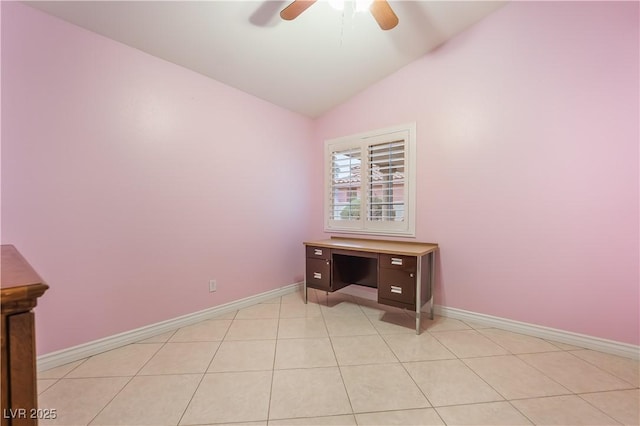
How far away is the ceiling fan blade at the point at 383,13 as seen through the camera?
1.60 meters

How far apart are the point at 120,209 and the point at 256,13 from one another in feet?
6.24

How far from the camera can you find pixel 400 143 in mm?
2838

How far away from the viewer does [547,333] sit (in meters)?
2.09

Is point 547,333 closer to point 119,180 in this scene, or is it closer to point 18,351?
point 18,351

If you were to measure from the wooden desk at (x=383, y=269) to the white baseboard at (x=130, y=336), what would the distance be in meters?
0.85

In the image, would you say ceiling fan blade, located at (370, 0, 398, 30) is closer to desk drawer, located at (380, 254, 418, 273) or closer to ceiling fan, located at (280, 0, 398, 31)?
ceiling fan, located at (280, 0, 398, 31)

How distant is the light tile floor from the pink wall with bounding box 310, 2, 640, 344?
0.40 metres

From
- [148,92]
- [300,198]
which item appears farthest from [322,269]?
[148,92]

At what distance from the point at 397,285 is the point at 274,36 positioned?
8.11 ft

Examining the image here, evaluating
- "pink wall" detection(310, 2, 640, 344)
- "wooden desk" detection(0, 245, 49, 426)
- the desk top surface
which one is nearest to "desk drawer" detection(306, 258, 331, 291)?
the desk top surface

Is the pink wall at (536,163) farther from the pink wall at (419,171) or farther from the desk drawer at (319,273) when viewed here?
the desk drawer at (319,273)

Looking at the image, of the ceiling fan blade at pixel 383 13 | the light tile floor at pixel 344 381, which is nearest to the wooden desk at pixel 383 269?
the light tile floor at pixel 344 381

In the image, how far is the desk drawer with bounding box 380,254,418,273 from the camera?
85.3 inches

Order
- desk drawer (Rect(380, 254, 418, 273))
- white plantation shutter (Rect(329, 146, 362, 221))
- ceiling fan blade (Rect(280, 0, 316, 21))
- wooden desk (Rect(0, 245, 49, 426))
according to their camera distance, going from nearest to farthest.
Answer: wooden desk (Rect(0, 245, 49, 426)) < ceiling fan blade (Rect(280, 0, 316, 21)) < desk drawer (Rect(380, 254, 418, 273)) < white plantation shutter (Rect(329, 146, 362, 221))
